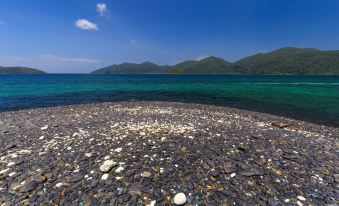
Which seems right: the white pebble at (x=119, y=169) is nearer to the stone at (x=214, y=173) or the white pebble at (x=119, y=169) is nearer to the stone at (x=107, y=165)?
the stone at (x=107, y=165)

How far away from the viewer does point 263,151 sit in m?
7.00

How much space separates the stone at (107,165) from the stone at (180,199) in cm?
223

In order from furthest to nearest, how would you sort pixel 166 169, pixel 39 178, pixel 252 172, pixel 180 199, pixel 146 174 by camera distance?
1. pixel 166 169
2. pixel 252 172
3. pixel 146 174
4. pixel 39 178
5. pixel 180 199

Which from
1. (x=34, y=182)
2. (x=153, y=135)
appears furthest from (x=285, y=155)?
(x=34, y=182)

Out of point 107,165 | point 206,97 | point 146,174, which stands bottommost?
point 206,97

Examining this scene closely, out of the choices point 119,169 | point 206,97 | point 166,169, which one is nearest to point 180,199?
point 166,169

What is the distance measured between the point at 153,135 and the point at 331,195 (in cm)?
596

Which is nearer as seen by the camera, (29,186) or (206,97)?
(29,186)

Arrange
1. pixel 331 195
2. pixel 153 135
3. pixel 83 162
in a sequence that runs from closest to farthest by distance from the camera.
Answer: pixel 331 195 → pixel 83 162 → pixel 153 135

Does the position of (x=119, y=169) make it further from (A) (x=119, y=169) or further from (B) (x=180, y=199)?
(B) (x=180, y=199)

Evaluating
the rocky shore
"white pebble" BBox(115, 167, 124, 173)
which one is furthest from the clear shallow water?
"white pebble" BBox(115, 167, 124, 173)

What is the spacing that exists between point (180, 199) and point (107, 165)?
2.53 meters

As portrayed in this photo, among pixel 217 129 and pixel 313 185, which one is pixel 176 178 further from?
pixel 217 129

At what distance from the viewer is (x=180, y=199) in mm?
4652
